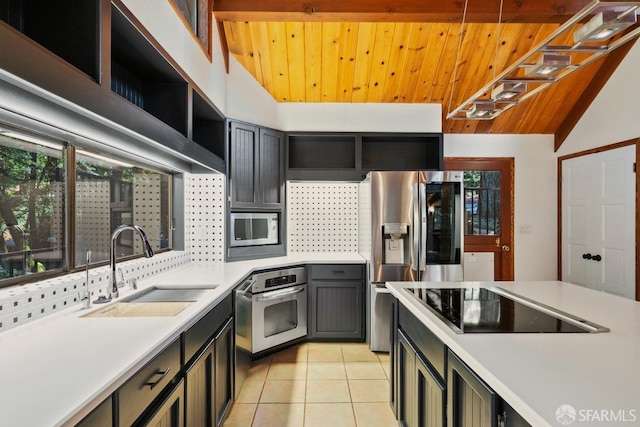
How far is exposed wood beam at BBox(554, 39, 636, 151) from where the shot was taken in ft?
11.0

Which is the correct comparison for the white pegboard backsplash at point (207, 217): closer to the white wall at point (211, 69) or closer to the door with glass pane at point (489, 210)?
the white wall at point (211, 69)

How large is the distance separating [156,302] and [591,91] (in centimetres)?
481

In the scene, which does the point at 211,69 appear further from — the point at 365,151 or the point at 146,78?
the point at 365,151

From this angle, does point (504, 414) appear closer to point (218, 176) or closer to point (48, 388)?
point (48, 388)

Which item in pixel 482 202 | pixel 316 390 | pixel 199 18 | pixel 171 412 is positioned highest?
pixel 199 18

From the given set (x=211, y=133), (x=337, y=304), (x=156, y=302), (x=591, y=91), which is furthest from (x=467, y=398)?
(x=591, y=91)

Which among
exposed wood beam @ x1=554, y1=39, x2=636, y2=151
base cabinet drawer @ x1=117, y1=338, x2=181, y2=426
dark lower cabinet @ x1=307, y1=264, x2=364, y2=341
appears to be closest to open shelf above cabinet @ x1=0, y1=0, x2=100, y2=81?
base cabinet drawer @ x1=117, y1=338, x2=181, y2=426

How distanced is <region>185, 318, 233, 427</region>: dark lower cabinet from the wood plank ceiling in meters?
2.62

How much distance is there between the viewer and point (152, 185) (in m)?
2.59

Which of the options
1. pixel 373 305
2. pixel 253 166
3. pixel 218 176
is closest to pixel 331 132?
pixel 253 166

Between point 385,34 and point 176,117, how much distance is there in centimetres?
227

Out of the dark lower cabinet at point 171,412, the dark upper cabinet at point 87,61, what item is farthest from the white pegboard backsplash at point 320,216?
the dark lower cabinet at point 171,412

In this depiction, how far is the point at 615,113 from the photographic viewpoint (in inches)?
135

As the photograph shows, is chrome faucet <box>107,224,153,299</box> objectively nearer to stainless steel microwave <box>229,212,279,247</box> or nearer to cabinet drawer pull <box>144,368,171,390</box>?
cabinet drawer pull <box>144,368,171,390</box>
